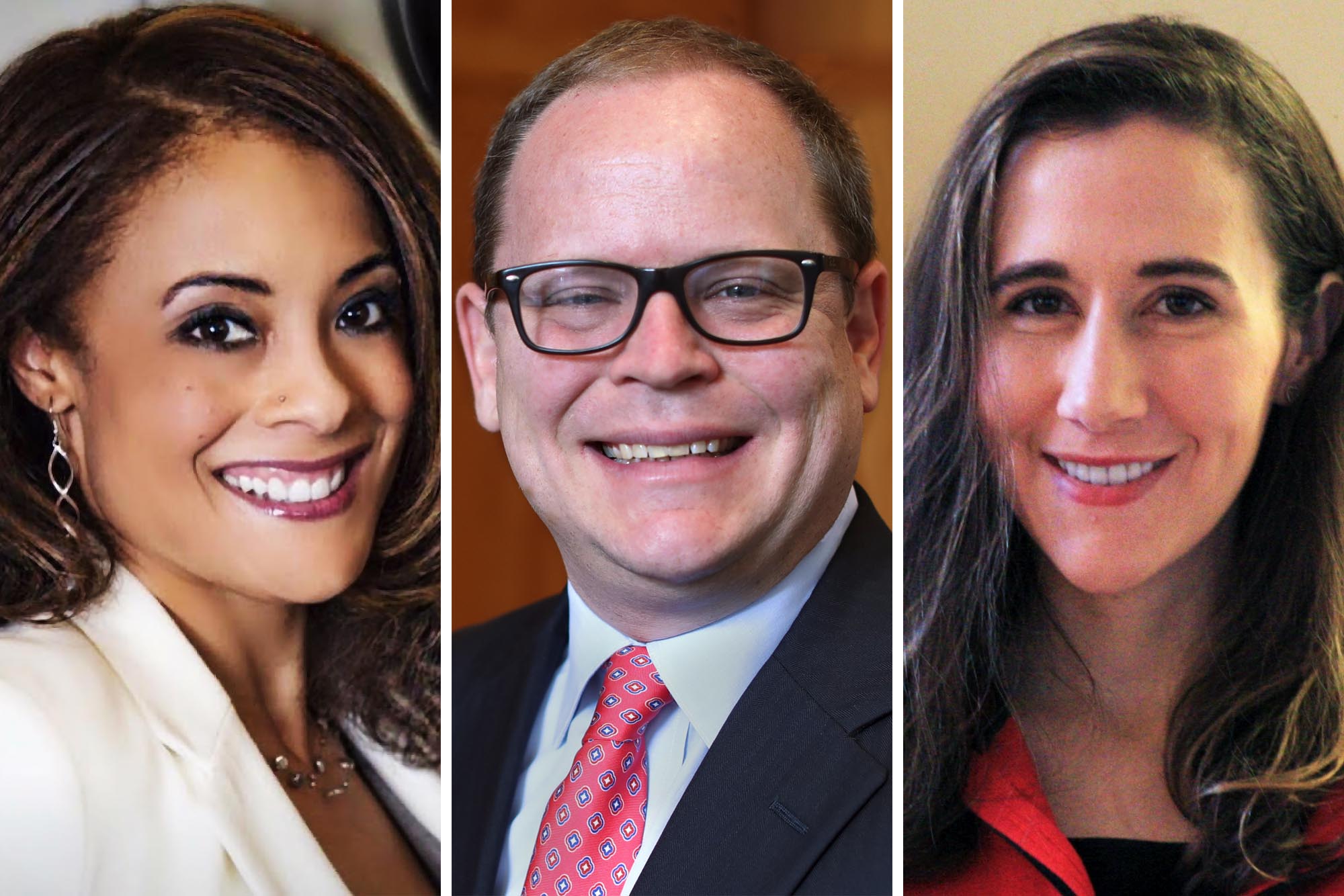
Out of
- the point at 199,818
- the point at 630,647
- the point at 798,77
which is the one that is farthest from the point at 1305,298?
the point at 199,818

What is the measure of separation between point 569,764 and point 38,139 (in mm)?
1161

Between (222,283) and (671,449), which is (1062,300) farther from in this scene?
(222,283)

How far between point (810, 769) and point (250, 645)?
2.75 feet

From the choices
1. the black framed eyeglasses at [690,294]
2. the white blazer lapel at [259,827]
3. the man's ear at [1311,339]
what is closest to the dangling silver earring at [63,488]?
the white blazer lapel at [259,827]

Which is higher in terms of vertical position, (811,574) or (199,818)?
(811,574)

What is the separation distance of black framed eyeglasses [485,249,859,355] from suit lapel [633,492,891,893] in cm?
36

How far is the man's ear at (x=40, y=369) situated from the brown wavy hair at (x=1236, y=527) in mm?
1178

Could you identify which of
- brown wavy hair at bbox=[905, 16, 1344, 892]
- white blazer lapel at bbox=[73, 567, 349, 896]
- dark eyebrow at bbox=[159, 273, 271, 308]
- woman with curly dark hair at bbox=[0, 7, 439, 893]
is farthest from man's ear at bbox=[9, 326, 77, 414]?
brown wavy hair at bbox=[905, 16, 1344, 892]

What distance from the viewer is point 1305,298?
173cm

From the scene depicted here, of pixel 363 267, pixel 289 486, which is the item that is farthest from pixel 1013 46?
pixel 289 486

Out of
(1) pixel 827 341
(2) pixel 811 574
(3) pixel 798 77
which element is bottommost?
(2) pixel 811 574

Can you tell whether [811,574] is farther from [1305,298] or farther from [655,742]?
[1305,298]

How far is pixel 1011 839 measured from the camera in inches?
69.2

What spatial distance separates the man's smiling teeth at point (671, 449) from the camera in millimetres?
1746
